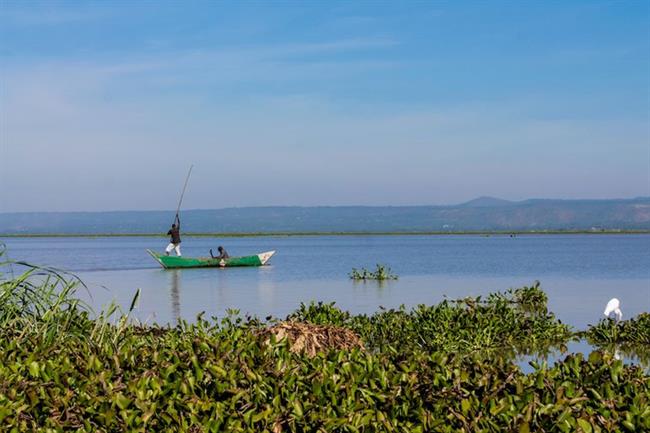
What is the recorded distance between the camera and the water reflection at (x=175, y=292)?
2792 cm

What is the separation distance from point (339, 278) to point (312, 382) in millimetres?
39060

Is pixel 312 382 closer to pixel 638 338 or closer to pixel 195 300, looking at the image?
pixel 638 338

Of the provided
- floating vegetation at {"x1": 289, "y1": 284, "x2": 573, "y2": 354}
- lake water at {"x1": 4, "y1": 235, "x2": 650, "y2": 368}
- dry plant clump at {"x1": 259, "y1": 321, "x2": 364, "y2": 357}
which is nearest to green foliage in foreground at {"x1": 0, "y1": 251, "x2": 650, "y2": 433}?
dry plant clump at {"x1": 259, "y1": 321, "x2": 364, "y2": 357}

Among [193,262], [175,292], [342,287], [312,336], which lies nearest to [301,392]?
[312,336]

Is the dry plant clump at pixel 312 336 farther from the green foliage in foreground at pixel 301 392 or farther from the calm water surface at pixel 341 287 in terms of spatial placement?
the calm water surface at pixel 341 287

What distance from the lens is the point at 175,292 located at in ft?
120

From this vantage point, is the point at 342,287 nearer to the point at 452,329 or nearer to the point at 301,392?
the point at 452,329

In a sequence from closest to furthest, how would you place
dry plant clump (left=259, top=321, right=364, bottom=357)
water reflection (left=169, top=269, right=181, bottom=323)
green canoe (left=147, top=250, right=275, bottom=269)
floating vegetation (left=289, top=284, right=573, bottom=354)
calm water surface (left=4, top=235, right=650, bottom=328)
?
dry plant clump (left=259, top=321, right=364, bottom=357), floating vegetation (left=289, top=284, right=573, bottom=354), water reflection (left=169, top=269, right=181, bottom=323), calm water surface (left=4, top=235, right=650, bottom=328), green canoe (left=147, top=250, right=275, bottom=269)

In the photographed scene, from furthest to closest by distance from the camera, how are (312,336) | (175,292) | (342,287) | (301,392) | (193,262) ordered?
(193,262) → (342,287) → (175,292) → (312,336) → (301,392)

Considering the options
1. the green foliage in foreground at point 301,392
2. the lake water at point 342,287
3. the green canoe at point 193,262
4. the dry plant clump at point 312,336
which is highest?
the green foliage in foreground at point 301,392

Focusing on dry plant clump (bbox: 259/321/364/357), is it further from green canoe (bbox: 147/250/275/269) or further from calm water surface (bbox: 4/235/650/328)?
green canoe (bbox: 147/250/275/269)

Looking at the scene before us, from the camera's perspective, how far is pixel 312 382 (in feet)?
24.4

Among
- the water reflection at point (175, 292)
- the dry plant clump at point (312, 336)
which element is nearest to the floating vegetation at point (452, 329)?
the dry plant clump at point (312, 336)

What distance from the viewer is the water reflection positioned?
91.6 feet
